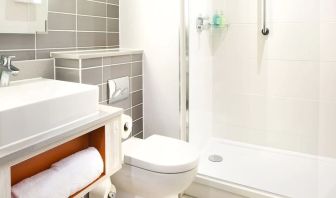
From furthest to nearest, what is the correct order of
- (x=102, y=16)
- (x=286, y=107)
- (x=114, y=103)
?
(x=286, y=107) < (x=102, y=16) < (x=114, y=103)

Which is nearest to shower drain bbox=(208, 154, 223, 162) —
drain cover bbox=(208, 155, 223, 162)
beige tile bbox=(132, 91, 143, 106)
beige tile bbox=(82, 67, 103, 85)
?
drain cover bbox=(208, 155, 223, 162)

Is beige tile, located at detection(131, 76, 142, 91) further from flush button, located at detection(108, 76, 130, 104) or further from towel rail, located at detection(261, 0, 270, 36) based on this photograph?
towel rail, located at detection(261, 0, 270, 36)

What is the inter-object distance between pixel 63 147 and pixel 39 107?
0.26m

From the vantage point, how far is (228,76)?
2510mm

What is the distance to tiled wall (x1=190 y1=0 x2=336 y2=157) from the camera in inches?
84.5

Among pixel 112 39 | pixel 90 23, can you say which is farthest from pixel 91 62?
pixel 112 39

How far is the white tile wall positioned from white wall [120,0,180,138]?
601 mm

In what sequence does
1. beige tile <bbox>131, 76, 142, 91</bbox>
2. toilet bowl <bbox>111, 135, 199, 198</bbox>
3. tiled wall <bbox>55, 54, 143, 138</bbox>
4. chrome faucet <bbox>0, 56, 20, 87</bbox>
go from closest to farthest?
chrome faucet <bbox>0, 56, 20, 87</bbox>, toilet bowl <bbox>111, 135, 199, 198</bbox>, tiled wall <bbox>55, 54, 143, 138</bbox>, beige tile <bbox>131, 76, 142, 91</bbox>

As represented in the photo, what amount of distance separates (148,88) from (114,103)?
13.5 inches

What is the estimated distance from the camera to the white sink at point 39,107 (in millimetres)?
889

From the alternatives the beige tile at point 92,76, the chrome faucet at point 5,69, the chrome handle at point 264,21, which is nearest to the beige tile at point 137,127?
the beige tile at point 92,76

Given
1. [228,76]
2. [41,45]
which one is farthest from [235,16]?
[41,45]

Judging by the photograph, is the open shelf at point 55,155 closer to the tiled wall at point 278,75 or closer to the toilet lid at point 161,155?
the toilet lid at point 161,155

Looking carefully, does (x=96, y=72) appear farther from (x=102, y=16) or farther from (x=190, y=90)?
(x=190, y=90)
